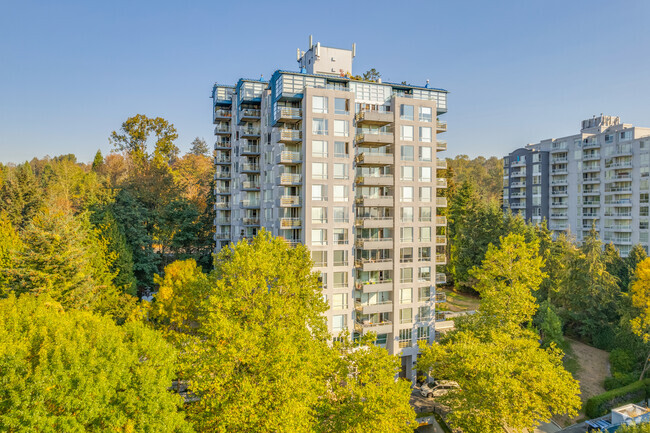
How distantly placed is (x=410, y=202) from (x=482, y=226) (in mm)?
27795

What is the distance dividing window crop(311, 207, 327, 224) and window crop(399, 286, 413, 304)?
10996mm

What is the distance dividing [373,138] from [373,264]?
12657 millimetres

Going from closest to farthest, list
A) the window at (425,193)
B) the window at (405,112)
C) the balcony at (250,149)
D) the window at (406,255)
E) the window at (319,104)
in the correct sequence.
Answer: the window at (319,104) < the window at (405,112) < the window at (406,255) < the window at (425,193) < the balcony at (250,149)

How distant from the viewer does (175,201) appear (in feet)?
219

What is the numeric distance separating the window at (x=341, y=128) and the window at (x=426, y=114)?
8.48 meters

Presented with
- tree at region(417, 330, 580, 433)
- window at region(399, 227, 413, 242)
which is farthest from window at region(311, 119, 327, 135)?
tree at region(417, 330, 580, 433)

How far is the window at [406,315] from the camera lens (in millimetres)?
43719

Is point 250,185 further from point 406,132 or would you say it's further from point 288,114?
point 406,132

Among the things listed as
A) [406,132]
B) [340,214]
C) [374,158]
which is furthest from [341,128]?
[340,214]

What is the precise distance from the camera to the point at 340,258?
41906 millimetres

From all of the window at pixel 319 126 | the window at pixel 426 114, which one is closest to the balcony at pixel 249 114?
the window at pixel 319 126

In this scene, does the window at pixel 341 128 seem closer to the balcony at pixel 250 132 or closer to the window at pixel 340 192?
the window at pixel 340 192

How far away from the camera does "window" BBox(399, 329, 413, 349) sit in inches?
1718

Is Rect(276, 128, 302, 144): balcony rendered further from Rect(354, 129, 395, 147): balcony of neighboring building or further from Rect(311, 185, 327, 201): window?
Rect(354, 129, 395, 147): balcony of neighboring building
